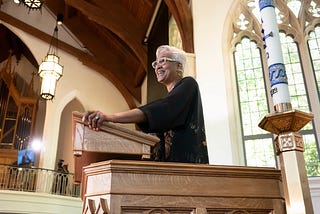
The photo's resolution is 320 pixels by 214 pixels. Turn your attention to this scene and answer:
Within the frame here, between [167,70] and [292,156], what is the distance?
1.96 feet

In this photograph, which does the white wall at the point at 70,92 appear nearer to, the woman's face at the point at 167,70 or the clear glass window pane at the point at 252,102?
the clear glass window pane at the point at 252,102

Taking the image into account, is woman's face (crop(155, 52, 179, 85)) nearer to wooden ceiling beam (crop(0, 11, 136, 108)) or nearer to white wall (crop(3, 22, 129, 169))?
white wall (crop(3, 22, 129, 169))

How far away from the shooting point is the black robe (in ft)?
4.26

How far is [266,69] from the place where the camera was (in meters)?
4.78

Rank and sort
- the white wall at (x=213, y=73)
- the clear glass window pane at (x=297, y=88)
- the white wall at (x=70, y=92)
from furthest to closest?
the white wall at (x=70, y=92) → the white wall at (x=213, y=73) → the clear glass window pane at (x=297, y=88)

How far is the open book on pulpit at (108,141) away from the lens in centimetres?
113

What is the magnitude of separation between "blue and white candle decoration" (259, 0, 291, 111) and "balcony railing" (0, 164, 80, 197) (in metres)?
7.72

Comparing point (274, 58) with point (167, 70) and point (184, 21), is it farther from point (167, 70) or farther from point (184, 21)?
point (184, 21)

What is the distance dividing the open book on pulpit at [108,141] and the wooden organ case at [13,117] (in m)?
9.48

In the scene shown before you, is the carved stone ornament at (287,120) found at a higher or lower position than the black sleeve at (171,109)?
lower

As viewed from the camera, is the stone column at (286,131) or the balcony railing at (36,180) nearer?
the stone column at (286,131)

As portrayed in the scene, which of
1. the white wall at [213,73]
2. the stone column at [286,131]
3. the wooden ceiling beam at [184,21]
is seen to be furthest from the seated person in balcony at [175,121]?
the wooden ceiling beam at [184,21]

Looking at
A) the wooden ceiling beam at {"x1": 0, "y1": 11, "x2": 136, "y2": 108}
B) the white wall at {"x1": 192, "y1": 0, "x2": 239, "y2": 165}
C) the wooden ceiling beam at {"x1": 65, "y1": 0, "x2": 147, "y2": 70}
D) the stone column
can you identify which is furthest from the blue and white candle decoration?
the wooden ceiling beam at {"x1": 0, "y1": 11, "x2": 136, "y2": 108}

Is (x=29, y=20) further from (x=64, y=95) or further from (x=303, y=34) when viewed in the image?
(x=303, y=34)
